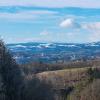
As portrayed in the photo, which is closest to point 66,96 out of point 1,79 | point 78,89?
point 78,89

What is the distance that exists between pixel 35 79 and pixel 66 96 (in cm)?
6626

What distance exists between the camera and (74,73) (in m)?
148

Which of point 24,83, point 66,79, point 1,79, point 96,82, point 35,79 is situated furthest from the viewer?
point 66,79

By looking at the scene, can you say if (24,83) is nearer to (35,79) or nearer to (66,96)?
(35,79)

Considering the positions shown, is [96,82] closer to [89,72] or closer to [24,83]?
[89,72]

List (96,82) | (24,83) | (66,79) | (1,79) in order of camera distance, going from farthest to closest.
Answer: (66,79) < (96,82) < (24,83) < (1,79)

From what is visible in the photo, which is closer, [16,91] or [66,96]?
[16,91]

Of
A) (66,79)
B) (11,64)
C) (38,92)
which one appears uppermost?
(11,64)

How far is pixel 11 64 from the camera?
36.1 meters

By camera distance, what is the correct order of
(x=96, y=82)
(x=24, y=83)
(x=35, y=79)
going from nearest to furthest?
1. (x=24, y=83)
2. (x=35, y=79)
3. (x=96, y=82)

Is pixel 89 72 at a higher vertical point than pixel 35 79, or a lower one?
lower

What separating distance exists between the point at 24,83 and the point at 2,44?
11.7 feet

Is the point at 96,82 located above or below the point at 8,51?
below

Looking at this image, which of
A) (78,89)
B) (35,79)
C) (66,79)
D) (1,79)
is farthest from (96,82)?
(1,79)
